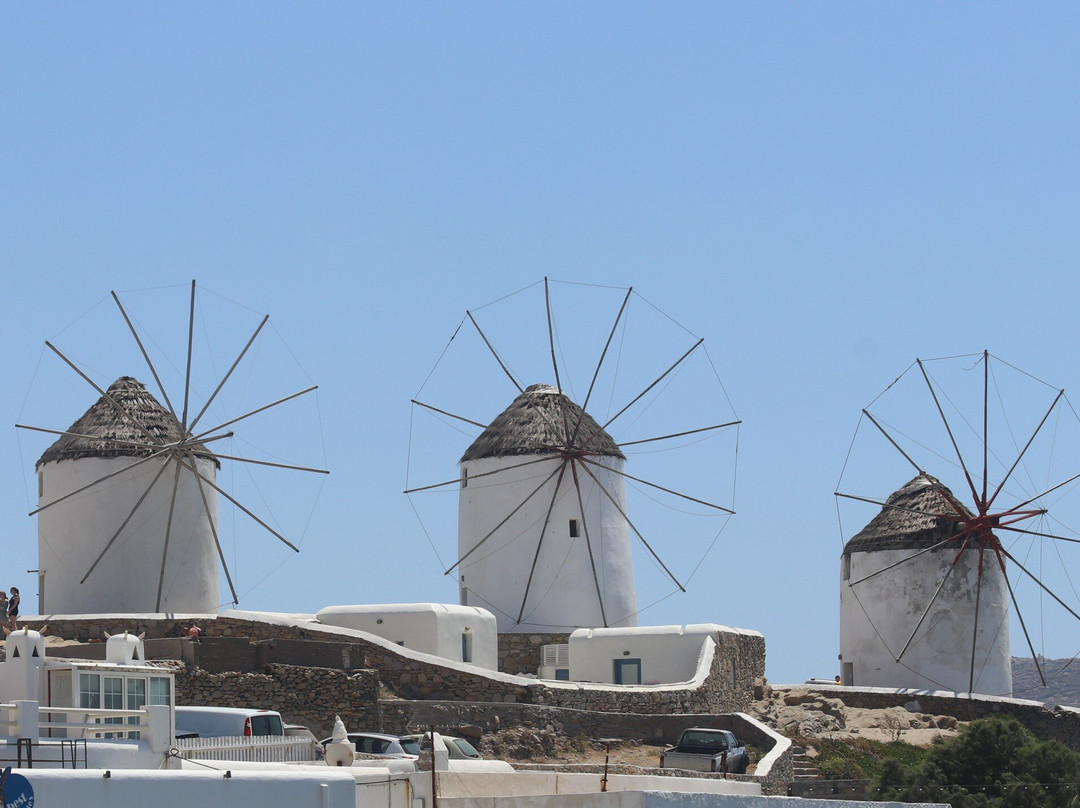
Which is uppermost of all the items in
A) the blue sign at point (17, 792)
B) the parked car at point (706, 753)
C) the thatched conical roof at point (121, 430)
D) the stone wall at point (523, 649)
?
the thatched conical roof at point (121, 430)

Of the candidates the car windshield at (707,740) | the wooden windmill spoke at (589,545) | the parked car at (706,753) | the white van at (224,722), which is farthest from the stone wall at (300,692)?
the wooden windmill spoke at (589,545)

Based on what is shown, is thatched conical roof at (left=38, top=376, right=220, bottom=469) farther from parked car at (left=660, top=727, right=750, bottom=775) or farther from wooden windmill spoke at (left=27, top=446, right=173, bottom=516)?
parked car at (left=660, top=727, right=750, bottom=775)

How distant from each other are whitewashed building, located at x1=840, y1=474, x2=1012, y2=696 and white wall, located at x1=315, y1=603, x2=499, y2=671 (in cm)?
1211

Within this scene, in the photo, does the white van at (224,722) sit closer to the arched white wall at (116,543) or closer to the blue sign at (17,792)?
the blue sign at (17,792)

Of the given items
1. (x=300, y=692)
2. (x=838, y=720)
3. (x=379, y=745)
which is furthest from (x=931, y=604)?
(x=379, y=745)

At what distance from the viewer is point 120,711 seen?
15.1 metres

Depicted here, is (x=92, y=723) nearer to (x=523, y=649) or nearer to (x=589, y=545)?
(x=523, y=649)

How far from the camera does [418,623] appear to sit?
30031 mm

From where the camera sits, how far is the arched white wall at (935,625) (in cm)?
3928

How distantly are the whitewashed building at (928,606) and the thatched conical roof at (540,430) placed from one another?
686 cm

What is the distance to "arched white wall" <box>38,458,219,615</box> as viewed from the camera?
1225 inches

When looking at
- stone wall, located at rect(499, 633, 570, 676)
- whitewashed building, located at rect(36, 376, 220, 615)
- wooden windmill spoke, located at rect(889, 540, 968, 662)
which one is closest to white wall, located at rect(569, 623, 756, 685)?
stone wall, located at rect(499, 633, 570, 676)

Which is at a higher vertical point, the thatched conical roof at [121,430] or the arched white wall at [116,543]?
the thatched conical roof at [121,430]

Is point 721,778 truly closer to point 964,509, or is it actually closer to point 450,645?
point 450,645
